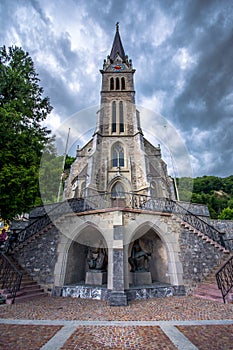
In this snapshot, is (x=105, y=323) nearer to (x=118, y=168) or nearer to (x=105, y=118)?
(x=118, y=168)

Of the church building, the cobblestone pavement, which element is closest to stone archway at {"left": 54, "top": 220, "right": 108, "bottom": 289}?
the church building

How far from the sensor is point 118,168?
15.4m

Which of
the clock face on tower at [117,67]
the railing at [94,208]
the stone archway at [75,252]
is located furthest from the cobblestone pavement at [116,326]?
the clock face on tower at [117,67]

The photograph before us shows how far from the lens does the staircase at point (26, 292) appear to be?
5.79 meters

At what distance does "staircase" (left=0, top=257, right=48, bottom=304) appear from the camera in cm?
579

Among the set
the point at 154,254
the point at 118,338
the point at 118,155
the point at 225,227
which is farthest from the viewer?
the point at 118,155

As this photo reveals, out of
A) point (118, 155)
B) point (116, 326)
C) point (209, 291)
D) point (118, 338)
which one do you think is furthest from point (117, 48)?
point (118, 338)

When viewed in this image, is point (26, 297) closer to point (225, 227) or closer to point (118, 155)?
point (225, 227)

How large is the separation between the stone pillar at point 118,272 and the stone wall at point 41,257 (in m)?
3.23

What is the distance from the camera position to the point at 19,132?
7934 mm

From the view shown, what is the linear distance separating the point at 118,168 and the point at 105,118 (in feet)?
23.1

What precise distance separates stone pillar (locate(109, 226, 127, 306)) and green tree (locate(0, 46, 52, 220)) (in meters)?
4.26

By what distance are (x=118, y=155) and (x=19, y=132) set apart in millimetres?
9861

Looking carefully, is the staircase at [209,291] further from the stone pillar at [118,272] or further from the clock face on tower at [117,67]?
the clock face on tower at [117,67]
